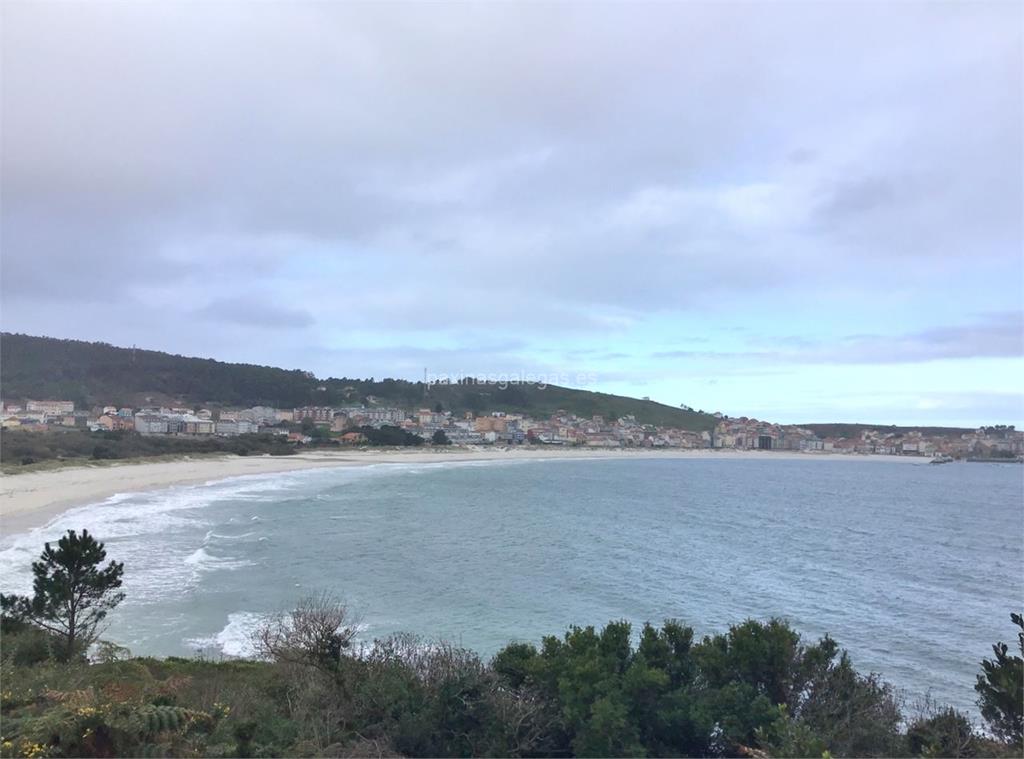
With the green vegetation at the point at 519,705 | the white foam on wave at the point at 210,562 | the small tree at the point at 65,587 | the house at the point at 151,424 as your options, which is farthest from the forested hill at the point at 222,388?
the green vegetation at the point at 519,705

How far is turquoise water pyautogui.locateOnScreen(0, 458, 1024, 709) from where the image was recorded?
1723 centimetres

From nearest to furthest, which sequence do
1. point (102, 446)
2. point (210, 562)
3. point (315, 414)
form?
point (210, 562) → point (102, 446) → point (315, 414)

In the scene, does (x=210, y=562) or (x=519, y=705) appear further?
(x=210, y=562)

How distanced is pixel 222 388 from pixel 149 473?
63.7 metres

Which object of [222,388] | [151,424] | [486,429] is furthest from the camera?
[486,429]

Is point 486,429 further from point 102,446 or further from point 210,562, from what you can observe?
point 210,562

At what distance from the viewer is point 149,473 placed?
5244 cm

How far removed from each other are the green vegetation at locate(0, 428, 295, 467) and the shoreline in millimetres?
1962

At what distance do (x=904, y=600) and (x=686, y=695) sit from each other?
19349mm

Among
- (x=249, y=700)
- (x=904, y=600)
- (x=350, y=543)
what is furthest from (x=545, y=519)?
(x=249, y=700)

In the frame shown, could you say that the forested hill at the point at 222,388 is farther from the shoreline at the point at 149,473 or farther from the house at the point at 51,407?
the shoreline at the point at 149,473

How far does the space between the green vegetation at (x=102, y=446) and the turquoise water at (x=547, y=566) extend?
1270 centimetres

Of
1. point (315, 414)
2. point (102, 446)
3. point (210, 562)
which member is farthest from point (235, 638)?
point (315, 414)

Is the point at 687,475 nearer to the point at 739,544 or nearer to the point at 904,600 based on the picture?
the point at 739,544
